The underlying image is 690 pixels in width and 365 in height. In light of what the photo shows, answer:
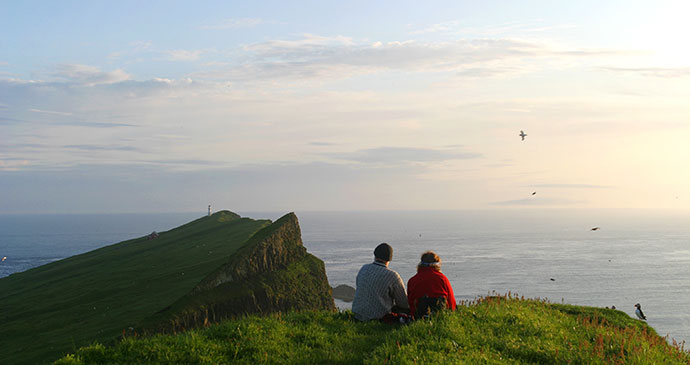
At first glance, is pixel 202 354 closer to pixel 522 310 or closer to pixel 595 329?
pixel 522 310

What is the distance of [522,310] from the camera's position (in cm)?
1545

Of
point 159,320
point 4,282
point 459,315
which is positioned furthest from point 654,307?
point 4,282

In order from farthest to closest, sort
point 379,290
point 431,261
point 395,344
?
point 379,290
point 431,261
point 395,344

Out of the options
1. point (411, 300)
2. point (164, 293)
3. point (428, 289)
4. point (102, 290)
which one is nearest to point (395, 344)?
point (428, 289)

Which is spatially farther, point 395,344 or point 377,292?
point 377,292

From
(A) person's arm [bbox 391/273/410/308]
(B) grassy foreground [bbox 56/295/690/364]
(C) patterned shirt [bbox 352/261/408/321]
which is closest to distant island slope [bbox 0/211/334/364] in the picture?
(B) grassy foreground [bbox 56/295/690/364]

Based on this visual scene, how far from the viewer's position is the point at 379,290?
1371 cm

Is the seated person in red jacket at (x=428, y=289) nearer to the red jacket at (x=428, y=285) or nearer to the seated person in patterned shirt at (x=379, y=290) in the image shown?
the red jacket at (x=428, y=285)

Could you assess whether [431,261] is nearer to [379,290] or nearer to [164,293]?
[379,290]

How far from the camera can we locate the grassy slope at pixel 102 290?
38.2m

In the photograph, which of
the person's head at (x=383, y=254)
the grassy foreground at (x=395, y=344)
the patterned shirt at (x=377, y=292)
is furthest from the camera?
the person's head at (x=383, y=254)

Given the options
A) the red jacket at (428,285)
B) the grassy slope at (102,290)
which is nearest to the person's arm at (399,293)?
the red jacket at (428,285)

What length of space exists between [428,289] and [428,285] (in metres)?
0.12

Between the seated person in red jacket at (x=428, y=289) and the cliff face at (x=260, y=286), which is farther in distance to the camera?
the cliff face at (x=260, y=286)
